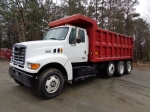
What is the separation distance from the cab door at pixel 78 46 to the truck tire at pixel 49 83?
974 mm

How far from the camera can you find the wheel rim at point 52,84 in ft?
12.0

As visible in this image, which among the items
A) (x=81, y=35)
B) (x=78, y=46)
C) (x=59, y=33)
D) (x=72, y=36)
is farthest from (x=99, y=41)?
(x=59, y=33)

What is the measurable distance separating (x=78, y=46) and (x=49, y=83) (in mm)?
1870

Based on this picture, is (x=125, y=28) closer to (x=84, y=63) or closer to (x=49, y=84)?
(x=84, y=63)

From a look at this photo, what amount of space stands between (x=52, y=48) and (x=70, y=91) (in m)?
1.72

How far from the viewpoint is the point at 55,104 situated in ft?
10.9

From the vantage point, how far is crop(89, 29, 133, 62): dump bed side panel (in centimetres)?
527

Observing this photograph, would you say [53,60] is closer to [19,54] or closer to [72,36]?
[19,54]

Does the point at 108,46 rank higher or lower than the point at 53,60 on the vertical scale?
higher

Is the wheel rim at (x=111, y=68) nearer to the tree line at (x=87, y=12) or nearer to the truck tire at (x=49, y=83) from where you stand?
the truck tire at (x=49, y=83)

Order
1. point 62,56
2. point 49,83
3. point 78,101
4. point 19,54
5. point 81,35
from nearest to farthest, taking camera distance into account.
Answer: point 78,101, point 49,83, point 19,54, point 62,56, point 81,35

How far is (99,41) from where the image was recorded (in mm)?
5496

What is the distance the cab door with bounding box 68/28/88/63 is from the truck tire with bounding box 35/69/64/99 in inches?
38.3

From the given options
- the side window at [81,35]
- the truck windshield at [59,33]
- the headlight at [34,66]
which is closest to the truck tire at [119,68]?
the side window at [81,35]
